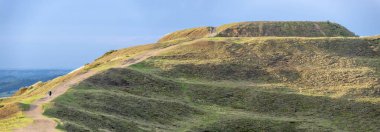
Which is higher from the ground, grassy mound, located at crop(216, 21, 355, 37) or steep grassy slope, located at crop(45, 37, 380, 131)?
grassy mound, located at crop(216, 21, 355, 37)

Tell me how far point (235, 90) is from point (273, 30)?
44.6 metres

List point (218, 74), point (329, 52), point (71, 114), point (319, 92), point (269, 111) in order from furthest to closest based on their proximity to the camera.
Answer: point (329, 52)
point (218, 74)
point (319, 92)
point (269, 111)
point (71, 114)

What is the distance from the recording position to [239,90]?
72.5 meters

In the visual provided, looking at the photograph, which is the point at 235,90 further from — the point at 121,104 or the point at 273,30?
the point at 273,30

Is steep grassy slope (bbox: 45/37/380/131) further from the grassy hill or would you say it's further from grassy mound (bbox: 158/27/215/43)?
grassy mound (bbox: 158/27/215/43)

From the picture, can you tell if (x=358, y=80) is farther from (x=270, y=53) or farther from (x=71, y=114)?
(x=71, y=114)

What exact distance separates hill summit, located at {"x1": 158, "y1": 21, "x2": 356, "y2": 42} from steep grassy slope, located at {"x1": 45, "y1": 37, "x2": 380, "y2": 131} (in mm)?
17129

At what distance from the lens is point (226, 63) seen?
84062 millimetres

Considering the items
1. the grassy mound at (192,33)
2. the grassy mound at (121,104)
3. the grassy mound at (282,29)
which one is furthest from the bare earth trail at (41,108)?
the grassy mound at (282,29)

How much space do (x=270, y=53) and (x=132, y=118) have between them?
37610 millimetres

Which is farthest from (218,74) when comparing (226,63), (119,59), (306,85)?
(119,59)

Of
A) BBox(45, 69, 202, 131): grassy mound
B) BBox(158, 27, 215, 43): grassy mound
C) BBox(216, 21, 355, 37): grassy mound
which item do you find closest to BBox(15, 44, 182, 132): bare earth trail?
BBox(45, 69, 202, 131): grassy mound

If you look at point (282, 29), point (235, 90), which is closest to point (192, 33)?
point (282, 29)

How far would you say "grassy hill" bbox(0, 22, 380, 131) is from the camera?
58.0 metres
